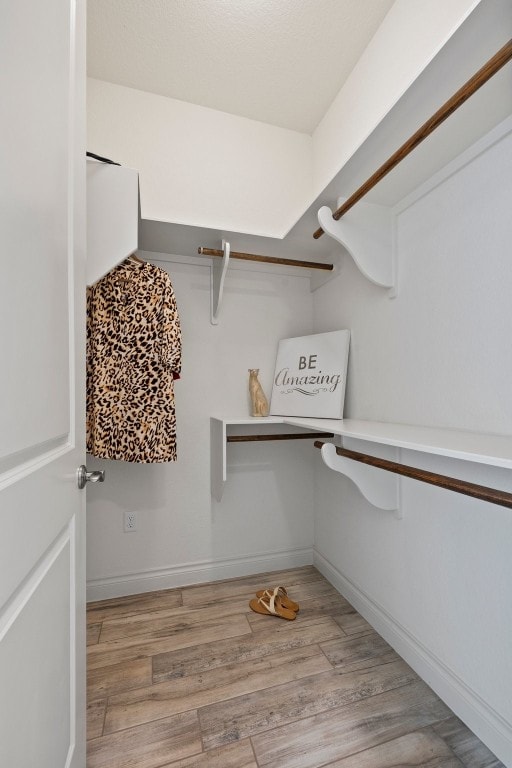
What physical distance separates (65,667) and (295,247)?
1740mm

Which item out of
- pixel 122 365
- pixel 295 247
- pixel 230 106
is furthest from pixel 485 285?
pixel 230 106

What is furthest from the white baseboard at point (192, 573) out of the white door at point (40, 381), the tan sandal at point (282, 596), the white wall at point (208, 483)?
the white door at point (40, 381)

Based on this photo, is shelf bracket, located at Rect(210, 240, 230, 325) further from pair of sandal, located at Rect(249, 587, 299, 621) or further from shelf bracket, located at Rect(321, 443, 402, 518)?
pair of sandal, located at Rect(249, 587, 299, 621)

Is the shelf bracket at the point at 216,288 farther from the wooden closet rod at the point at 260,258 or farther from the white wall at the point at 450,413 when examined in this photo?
the white wall at the point at 450,413

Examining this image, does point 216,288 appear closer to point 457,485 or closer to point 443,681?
point 457,485

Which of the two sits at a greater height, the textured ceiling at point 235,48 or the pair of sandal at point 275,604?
the textured ceiling at point 235,48

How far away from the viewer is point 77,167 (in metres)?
0.79

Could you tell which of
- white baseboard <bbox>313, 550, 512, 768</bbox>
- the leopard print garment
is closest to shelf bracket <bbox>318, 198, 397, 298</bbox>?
the leopard print garment

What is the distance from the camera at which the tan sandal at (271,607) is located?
5.15 ft

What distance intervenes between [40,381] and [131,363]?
2.87ft

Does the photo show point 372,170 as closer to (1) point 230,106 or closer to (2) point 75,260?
(2) point 75,260

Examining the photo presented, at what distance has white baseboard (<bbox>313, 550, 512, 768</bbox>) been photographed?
3.22 feet

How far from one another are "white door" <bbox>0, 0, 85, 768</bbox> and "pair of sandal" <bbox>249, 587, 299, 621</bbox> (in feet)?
2.97

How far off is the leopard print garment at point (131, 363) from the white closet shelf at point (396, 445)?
352mm
